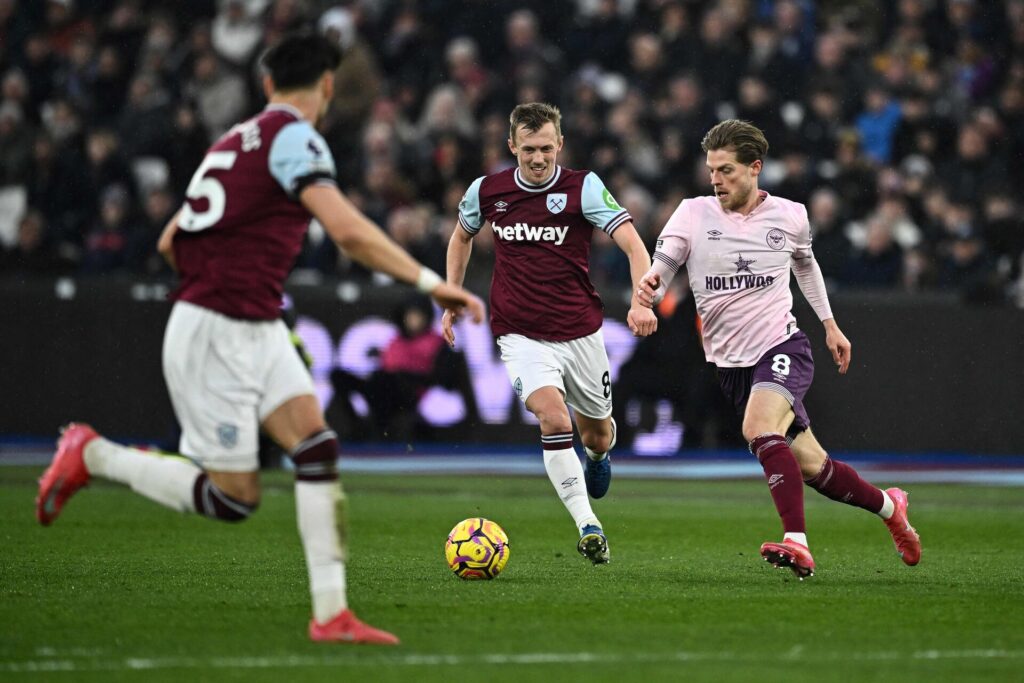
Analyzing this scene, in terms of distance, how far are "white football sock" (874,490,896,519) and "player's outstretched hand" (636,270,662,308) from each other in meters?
1.71

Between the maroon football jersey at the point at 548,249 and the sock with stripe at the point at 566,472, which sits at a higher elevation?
the maroon football jersey at the point at 548,249

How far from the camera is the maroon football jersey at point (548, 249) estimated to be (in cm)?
993

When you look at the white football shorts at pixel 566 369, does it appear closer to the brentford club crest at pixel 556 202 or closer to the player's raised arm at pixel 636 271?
the player's raised arm at pixel 636 271

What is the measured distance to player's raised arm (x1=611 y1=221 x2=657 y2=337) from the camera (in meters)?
8.94

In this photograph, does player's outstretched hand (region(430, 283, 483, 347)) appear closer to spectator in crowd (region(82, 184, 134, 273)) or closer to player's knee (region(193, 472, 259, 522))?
player's knee (region(193, 472, 259, 522))

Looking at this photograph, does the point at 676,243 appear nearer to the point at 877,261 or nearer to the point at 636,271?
the point at 636,271

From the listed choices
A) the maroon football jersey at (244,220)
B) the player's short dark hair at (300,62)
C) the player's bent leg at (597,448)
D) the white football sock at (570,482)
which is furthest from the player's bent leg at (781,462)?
the player's short dark hair at (300,62)

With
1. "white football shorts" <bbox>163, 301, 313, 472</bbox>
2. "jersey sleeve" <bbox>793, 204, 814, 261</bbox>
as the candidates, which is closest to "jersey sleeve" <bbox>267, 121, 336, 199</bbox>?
"white football shorts" <bbox>163, 301, 313, 472</bbox>

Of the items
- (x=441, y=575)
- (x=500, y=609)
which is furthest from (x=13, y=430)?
(x=500, y=609)

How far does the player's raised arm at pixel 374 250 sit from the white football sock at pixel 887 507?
148 inches

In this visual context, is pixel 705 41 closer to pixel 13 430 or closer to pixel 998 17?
pixel 998 17

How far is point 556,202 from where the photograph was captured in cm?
995

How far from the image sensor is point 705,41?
20312 millimetres

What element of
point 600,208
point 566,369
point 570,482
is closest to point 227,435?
point 570,482
